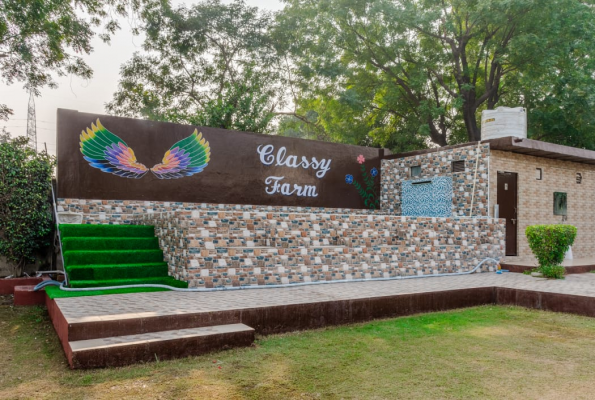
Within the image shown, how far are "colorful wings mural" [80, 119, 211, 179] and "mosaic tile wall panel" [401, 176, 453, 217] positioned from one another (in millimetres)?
5132

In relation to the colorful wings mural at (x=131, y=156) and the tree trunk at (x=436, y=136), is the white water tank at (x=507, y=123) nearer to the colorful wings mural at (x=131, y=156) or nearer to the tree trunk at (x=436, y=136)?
the colorful wings mural at (x=131, y=156)

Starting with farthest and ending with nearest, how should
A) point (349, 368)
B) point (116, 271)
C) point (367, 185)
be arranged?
point (367, 185) < point (116, 271) < point (349, 368)

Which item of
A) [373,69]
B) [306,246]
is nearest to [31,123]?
[306,246]

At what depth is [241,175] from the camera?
957cm

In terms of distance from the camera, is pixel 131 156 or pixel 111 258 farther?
pixel 131 156

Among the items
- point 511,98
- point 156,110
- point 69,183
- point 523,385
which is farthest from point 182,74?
point 523,385

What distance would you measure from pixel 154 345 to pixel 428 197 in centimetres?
838

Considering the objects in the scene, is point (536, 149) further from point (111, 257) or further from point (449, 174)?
point (111, 257)

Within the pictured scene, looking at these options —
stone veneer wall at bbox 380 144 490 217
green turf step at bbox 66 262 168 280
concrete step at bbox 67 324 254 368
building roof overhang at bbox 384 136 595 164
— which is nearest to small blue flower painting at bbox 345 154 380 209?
stone veneer wall at bbox 380 144 490 217

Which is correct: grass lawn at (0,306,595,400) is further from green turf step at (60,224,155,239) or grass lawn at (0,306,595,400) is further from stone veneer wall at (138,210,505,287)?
green turf step at (60,224,155,239)

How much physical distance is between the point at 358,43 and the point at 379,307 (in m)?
13.7

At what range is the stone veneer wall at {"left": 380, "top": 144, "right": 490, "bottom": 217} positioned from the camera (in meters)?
9.45

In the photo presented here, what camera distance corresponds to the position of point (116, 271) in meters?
5.88

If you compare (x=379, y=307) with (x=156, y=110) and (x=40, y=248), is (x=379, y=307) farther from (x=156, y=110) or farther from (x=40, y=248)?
(x=156, y=110)
